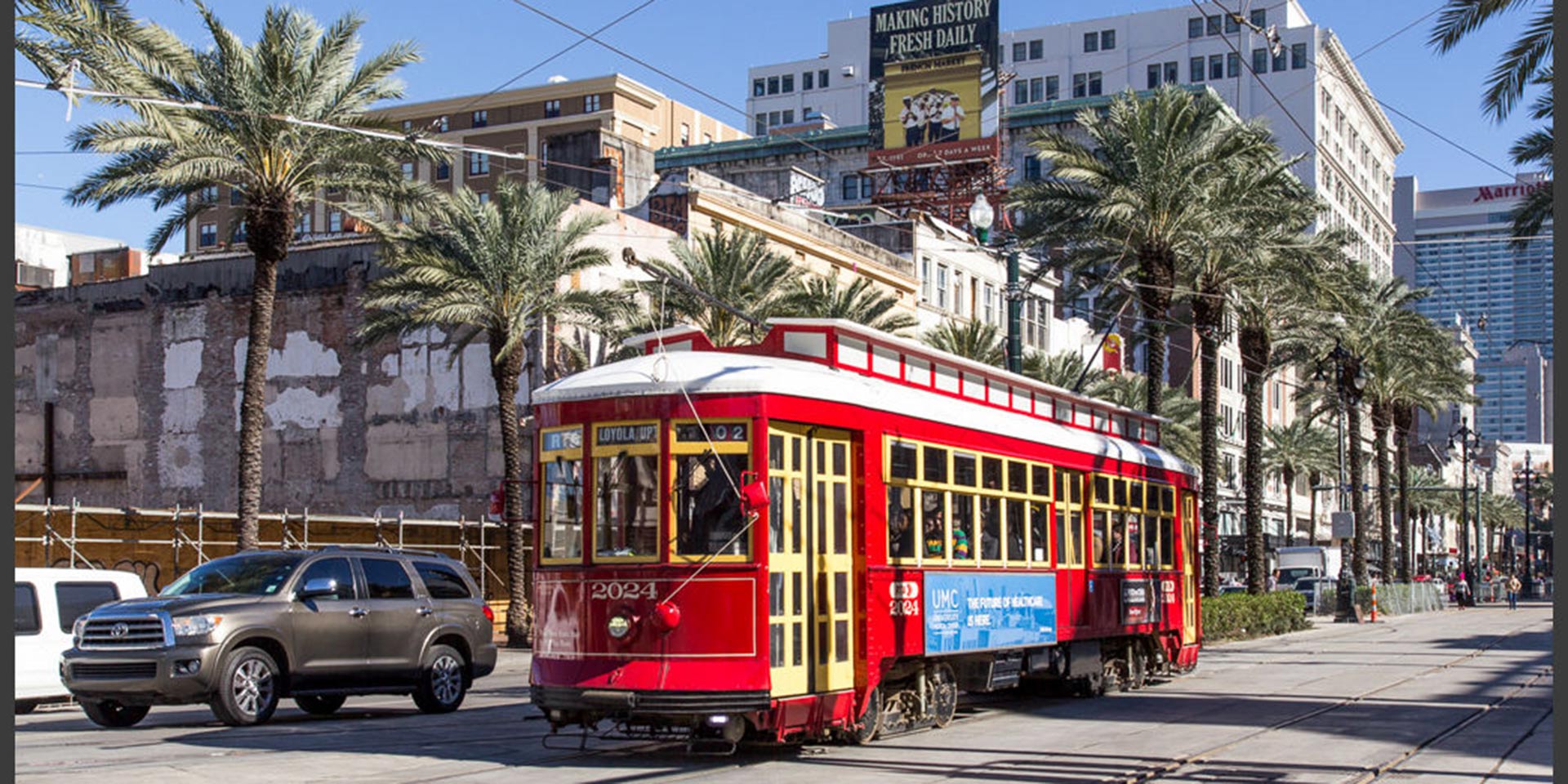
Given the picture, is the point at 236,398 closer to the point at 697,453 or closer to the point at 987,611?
the point at 987,611

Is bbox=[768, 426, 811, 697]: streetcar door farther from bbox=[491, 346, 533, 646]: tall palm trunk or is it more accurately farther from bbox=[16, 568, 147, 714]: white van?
bbox=[491, 346, 533, 646]: tall palm trunk

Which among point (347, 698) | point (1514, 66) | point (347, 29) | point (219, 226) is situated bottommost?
point (347, 698)

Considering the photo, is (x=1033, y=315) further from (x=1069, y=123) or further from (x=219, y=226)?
(x=219, y=226)

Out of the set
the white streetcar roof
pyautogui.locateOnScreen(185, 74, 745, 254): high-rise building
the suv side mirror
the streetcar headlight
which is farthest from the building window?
the streetcar headlight

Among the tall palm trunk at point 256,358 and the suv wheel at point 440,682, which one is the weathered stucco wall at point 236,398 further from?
the suv wheel at point 440,682

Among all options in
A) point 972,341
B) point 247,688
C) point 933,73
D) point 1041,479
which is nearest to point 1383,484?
point 972,341

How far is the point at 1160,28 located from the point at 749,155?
29.4 metres

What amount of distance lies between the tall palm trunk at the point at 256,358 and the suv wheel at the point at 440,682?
13308mm

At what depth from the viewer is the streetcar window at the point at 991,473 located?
16500 millimetres

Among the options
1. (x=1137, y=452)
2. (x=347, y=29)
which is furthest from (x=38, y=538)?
(x=1137, y=452)

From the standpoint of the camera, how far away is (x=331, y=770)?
12.5 m

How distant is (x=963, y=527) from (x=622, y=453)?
3.97 m

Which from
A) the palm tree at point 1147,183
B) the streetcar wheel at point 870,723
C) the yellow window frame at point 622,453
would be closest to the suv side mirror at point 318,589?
the yellow window frame at point 622,453

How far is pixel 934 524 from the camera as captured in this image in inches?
615
